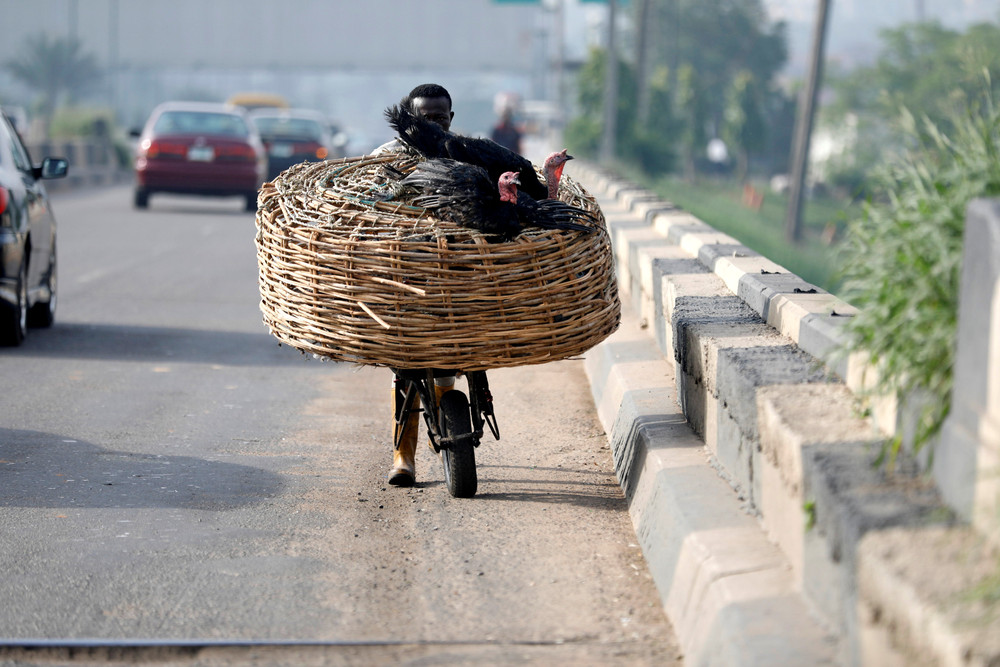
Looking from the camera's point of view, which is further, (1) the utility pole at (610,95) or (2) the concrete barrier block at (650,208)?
(1) the utility pole at (610,95)

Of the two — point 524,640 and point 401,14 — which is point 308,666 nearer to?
point 524,640

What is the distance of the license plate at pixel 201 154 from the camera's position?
74.6 feet

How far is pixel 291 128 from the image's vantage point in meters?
28.8

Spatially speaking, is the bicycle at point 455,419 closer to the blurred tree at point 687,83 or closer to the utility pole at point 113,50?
the blurred tree at point 687,83

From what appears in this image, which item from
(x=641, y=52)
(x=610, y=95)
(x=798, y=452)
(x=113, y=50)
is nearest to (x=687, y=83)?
(x=641, y=52)

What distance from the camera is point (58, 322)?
1118 centimetres

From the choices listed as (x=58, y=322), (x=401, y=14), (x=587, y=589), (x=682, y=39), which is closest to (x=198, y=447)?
(x=587, y=589)

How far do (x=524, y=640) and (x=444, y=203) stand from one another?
188cm

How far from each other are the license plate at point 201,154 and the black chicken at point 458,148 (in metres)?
17.6

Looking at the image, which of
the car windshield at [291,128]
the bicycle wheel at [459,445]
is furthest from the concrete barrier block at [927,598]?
the car windshield at [291,128]

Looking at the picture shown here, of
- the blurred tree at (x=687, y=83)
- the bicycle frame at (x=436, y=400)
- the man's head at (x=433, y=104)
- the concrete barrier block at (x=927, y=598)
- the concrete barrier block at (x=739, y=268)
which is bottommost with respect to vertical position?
the blurred tree at (x=687, y=83)

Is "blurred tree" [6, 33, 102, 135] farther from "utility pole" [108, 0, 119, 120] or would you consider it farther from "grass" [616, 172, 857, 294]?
"grass" [616, 172, 857, 294]

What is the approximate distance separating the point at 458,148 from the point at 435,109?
0.83 metres

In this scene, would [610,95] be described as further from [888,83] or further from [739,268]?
[888,83]
